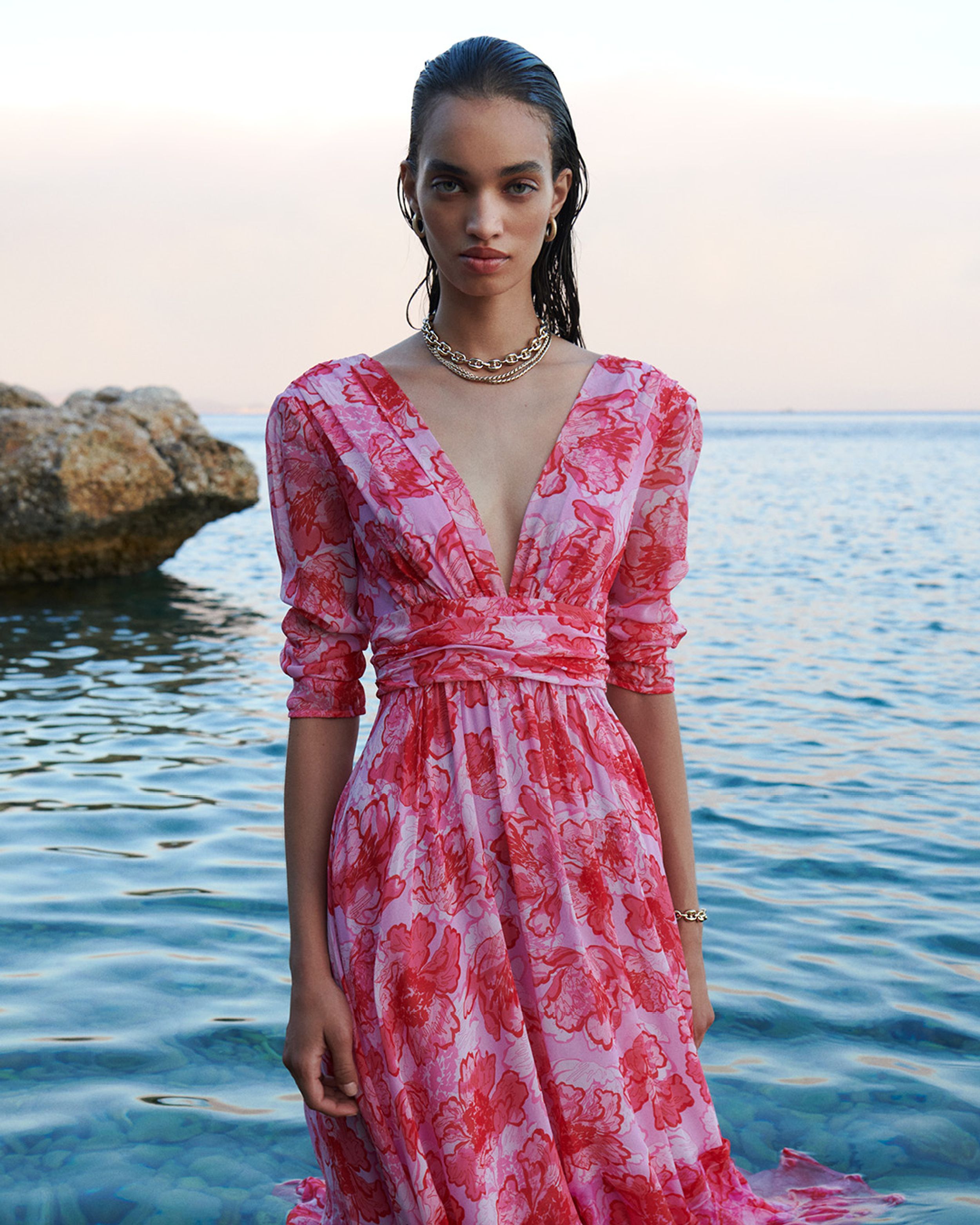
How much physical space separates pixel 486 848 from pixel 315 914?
0.94 feet

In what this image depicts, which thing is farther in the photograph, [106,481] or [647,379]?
[106,481]

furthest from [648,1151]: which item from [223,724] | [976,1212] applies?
[223,724]

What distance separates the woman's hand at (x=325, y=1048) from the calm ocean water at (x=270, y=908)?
1.70 meters

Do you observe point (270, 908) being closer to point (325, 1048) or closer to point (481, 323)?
point (325, 1048)

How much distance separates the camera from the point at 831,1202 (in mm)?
3174

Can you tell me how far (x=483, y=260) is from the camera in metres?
2.09

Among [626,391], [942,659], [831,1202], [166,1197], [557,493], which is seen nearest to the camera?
[557,493]

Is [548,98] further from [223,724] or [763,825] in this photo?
[223,724]

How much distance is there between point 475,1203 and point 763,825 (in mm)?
4774

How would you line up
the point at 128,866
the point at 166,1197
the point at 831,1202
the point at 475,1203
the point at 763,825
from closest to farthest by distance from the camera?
the point at 475,1203
the point at 831,1202
the point at 166,1197
the point at 128,866
the point at 763,825

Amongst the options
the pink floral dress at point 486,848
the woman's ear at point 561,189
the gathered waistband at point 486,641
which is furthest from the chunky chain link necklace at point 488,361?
the gathered waistband at point 486,641

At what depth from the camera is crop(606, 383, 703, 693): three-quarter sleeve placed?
Answer: 2188mm

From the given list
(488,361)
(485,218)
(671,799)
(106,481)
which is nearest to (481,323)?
(488,361)

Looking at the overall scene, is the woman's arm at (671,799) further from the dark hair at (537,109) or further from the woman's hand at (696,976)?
the dark hair at (537,109)
